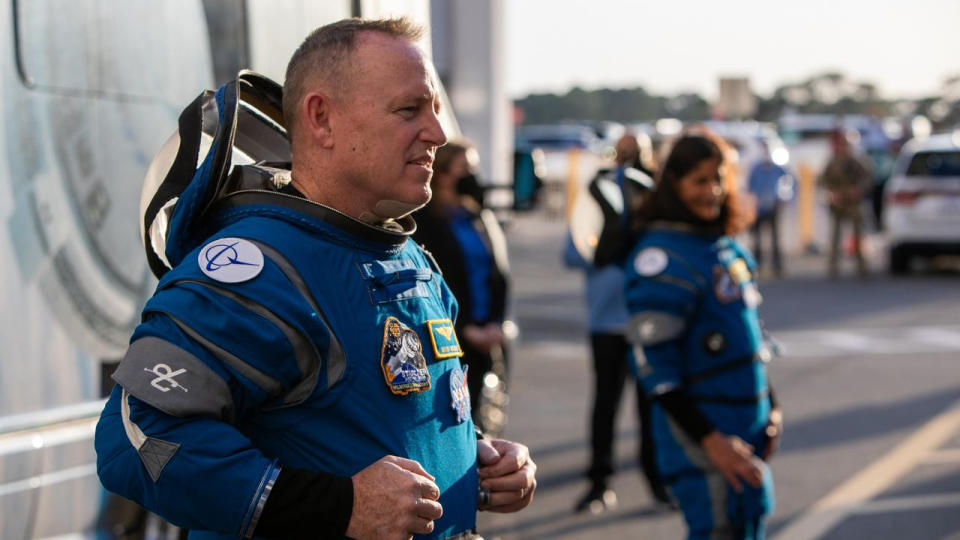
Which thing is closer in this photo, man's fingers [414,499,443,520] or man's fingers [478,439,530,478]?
man's fingers [414,499,443,520]

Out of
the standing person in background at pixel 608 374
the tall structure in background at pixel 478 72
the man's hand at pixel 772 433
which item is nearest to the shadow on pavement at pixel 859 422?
the standing person in background at pixel 608 374

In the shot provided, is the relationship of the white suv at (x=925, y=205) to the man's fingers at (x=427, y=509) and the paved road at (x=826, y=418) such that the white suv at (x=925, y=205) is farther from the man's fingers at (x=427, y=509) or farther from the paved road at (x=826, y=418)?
the man's fingers at (x=427, y=509)

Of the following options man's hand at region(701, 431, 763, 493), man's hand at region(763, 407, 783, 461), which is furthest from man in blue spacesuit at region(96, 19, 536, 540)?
man's hand at region(763, 407, 783, 461)

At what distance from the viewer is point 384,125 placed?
2.01 m

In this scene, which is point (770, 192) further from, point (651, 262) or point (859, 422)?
point (651, 262)

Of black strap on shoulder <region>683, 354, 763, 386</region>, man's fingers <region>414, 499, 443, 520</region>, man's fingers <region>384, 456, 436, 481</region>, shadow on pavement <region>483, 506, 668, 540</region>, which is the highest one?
man's fingers <region>384, 456, 436, 481</region>

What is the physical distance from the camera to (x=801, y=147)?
42062 mm

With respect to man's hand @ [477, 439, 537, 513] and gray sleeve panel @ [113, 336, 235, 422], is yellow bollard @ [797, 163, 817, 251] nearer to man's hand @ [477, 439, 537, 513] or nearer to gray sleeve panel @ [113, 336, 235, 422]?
man's hand @ [477, 439, 537, 513]

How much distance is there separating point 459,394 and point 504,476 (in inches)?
8.2

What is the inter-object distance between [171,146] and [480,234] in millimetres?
3556

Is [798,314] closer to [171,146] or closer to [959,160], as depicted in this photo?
[959,160]

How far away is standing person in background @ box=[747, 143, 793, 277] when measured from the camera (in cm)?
1716

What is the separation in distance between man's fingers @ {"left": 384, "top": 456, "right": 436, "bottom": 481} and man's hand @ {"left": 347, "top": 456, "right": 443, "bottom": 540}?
1cm

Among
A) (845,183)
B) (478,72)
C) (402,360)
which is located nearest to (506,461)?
(402,360)
